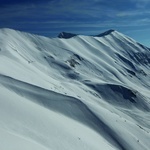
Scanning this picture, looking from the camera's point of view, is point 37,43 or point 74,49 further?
point 74,49

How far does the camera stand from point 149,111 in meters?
65.8

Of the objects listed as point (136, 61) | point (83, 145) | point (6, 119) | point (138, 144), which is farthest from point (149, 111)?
point (136, 61)

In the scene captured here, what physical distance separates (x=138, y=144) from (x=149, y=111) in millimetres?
32542

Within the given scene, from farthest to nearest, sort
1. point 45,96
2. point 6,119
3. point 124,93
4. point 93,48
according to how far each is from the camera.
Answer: point 93,48 < point 124,93 < point 45,96 < point 6,119

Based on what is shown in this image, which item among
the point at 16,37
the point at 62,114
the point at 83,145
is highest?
the point at 16,37

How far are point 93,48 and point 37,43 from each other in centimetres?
3222

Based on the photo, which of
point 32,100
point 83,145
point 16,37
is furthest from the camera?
point 16,37

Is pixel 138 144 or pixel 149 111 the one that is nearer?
pixel 138 144

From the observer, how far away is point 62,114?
1254 inches

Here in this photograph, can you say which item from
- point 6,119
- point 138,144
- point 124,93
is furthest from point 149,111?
point 6,119

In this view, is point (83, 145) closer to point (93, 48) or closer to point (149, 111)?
point (149, 111)

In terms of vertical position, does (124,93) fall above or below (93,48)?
below

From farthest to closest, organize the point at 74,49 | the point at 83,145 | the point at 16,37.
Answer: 1. the point at 74,49
2. the point at 16,37
3. the point at 83,145

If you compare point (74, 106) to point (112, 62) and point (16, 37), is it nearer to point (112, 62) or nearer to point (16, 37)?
point (16, 37)
